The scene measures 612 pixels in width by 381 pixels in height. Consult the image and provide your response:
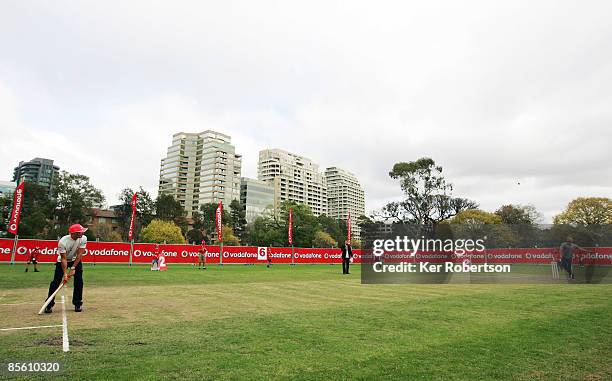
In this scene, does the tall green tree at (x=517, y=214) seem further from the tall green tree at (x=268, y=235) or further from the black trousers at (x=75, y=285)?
the black trousers at (x=75, y=285)

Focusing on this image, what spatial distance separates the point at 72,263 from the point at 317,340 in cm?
674

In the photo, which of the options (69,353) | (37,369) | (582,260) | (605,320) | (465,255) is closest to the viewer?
(37,369)

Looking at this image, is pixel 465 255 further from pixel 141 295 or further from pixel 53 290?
pixel 53 290

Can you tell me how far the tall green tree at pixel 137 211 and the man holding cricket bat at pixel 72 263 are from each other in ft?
276

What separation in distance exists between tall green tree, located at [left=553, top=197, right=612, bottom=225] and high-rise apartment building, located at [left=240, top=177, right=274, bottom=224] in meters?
106

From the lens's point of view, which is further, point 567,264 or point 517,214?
point 517,214

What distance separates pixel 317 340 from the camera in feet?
18.7

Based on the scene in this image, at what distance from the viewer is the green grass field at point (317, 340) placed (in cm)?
424

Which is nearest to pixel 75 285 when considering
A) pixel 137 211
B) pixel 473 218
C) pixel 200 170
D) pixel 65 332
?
pixel 65 332

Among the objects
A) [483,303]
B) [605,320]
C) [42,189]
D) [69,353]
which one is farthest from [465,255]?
[42,189]

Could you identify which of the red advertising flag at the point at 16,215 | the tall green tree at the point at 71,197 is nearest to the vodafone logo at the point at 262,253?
the red advertising flag at the point at 16,215

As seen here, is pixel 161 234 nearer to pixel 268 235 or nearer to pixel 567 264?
pixel 268 235

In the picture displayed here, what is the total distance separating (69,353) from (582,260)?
126ft

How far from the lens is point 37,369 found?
413cm
